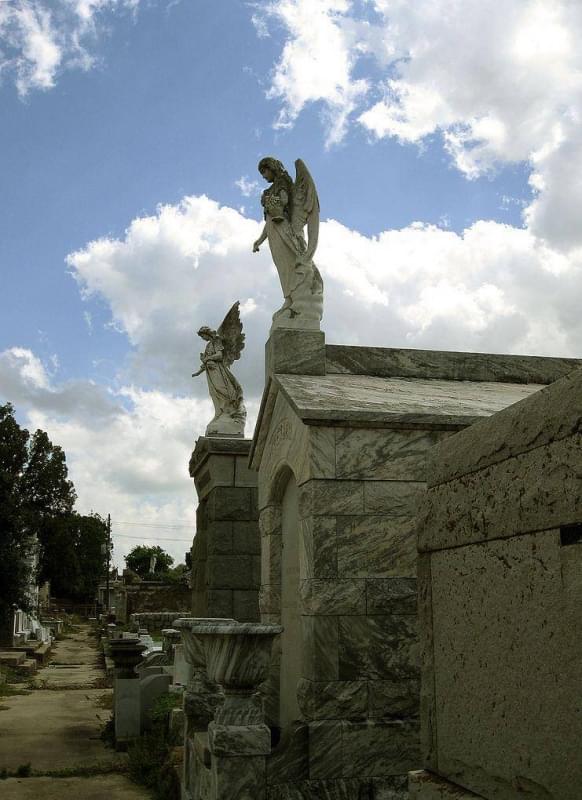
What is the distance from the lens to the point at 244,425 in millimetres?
11883

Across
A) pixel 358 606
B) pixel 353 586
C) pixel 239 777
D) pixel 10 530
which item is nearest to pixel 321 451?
pixel 353 586

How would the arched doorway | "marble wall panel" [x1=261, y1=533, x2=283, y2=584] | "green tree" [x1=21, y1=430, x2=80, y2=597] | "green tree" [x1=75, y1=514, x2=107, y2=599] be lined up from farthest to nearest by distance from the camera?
"green tree" [x1=75, y1=514, x2=107, y2=599] → "green tree" [x1=21, y1=430, x2=80, y2=597] → "marble wall panel" [x1=261, y1=533, x2=283, y2=584] → the arched doorway

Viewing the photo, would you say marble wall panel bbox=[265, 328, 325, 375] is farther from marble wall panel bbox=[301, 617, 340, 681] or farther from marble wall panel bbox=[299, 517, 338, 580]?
marble wall panel bbox=[301, 617, 340, 681]

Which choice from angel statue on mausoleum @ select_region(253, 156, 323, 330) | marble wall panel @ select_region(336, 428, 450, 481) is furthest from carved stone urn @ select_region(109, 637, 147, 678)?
marble wall panel @ select_region(336, 428, 450, 481)

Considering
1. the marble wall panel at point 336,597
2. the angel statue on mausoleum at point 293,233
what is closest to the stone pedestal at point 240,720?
the marble wall panel at point 336,597

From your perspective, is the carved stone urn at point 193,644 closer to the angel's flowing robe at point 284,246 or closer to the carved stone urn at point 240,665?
the carved stone urn at point 240,665

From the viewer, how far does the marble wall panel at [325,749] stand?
5.27 metres

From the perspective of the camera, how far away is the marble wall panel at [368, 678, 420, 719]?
215 inches

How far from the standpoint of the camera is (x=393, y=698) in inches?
216

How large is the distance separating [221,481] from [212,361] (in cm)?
212

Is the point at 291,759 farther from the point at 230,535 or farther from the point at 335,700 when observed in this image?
the point at 230,535

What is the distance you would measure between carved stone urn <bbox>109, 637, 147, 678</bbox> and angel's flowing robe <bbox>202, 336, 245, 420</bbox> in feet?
11.3

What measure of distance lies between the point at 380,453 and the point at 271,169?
12.3 feet

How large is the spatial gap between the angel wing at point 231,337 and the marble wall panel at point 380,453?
7.02 m
